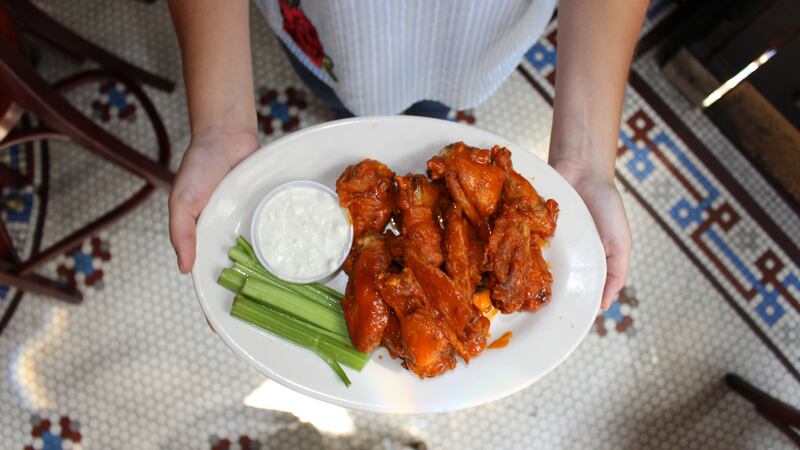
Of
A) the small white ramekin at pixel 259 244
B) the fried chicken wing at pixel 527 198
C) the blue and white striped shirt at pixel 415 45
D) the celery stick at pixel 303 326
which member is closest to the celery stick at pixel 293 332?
the celery stick at pixel 303 326

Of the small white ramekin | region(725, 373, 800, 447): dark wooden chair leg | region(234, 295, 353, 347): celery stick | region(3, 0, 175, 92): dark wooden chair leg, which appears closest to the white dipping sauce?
the small white ramekin

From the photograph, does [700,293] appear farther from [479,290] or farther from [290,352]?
[290,352]

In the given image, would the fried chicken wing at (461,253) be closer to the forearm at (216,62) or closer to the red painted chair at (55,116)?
the forearm at (216,62)

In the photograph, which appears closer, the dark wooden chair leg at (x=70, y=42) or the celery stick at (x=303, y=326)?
the celery stick at (x=303, y=326)

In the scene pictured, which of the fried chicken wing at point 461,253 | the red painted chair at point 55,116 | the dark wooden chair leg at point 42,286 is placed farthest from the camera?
the dark wooden chair leg at point 42,286

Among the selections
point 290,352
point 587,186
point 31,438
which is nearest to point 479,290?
point 587,186

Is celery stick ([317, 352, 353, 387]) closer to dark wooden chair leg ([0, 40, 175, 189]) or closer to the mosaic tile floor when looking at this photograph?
the mosaic tile floor
